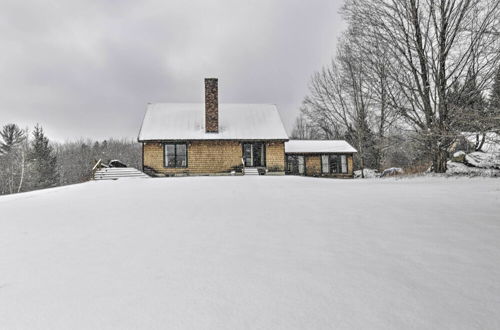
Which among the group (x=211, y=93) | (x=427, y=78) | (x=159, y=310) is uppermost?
(x=211, y=93)

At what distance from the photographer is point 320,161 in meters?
26.4

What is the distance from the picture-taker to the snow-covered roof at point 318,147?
2616 centimetres

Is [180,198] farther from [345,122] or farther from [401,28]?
[345,122]

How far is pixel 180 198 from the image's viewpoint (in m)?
6.80

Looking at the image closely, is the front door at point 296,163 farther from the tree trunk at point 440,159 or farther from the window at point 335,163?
the tree trunk at point 440,159

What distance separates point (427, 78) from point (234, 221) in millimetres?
13488

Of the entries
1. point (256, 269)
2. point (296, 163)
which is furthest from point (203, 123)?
point (256, 269)

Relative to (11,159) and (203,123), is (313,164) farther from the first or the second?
(11,159)

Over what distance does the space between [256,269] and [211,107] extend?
18.9m

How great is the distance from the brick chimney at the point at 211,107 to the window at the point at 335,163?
443 inches

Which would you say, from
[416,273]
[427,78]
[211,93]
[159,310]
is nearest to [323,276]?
[416,273]

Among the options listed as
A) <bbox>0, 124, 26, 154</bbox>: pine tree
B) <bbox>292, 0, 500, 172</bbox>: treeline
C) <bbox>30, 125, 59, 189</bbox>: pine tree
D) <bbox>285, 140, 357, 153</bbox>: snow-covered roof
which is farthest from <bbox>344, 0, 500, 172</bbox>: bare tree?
<bbox>0, 124, 26, 154</bbox>: pine tree

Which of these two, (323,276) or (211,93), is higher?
(211,93)

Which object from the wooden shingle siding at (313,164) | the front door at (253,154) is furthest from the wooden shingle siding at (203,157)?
the wooden shingle siding at (313,164)
